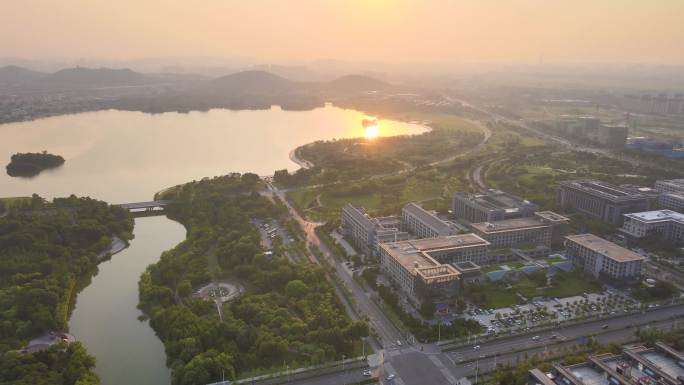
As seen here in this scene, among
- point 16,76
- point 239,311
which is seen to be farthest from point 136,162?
point 16,76

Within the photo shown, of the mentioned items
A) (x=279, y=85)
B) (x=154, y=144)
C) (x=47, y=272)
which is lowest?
(x=47, y=272)

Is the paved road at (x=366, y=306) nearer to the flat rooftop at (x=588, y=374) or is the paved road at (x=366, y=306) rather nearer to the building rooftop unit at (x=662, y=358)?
the flat rooftop at (x=588, y=374)

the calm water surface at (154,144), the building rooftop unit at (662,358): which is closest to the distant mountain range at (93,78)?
the calm water surface at (154,144)

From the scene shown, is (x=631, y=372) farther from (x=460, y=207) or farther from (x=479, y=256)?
(x=460, y=207)

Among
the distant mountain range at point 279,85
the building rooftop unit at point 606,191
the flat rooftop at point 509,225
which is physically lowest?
the flat rooftop at point 509,225

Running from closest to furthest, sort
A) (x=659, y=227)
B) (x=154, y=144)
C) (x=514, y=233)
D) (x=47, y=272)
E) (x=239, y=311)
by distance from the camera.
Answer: (x=239, y=311)
(x=47, y=272)
(x=514, y=233)
(x=659, y=227)
(x=154, y=144)

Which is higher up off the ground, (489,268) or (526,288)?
(489,268)

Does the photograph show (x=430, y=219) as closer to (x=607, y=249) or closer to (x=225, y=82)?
(x=607, y=249)
